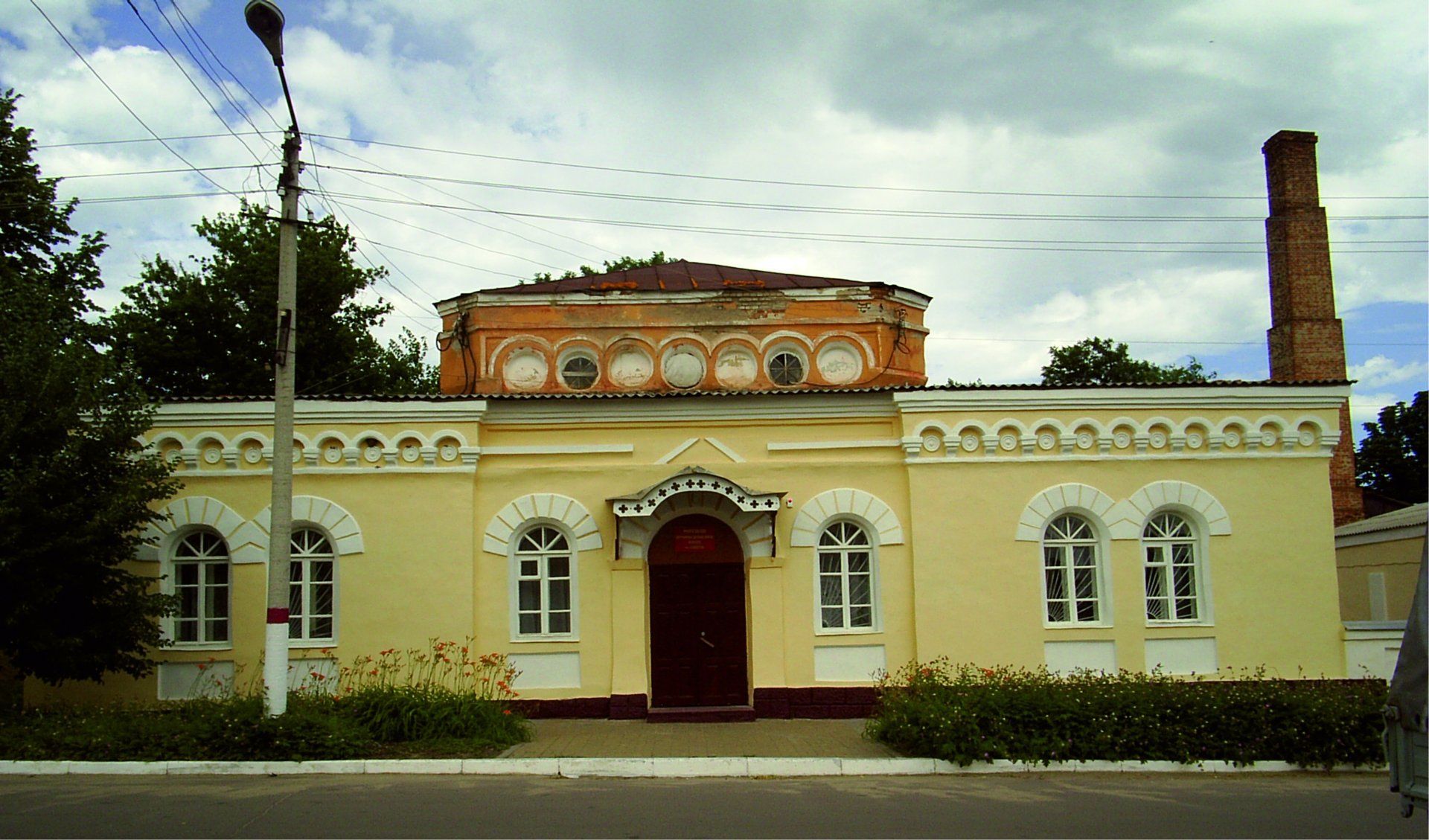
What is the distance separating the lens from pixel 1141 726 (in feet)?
37.7

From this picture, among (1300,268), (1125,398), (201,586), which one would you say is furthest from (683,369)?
(1300,268)

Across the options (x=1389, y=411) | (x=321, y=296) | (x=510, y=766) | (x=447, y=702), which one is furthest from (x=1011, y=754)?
(x=1389, y=411)

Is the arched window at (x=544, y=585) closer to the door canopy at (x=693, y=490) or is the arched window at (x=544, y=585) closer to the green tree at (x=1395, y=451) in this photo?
the door canopy at (x=693, y=490)

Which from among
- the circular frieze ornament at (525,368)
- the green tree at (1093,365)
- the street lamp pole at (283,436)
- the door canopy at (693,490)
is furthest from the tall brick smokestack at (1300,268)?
the street lamp pole at (283,436)

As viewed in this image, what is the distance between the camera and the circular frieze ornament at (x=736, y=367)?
64.7 feet

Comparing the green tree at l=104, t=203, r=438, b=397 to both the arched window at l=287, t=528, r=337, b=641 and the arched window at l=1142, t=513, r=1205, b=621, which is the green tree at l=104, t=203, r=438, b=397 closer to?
the arched window at l=287, t=528, r=337, b=641

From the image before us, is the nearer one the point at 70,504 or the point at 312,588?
the point at 70,504

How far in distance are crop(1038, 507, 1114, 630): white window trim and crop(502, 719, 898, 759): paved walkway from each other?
306 cm

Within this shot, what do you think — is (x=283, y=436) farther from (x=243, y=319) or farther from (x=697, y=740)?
(x=243, y=319)

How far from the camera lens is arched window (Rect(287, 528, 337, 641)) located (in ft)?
45.9

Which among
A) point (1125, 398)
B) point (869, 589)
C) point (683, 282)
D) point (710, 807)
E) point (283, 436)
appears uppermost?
point (683, 282)

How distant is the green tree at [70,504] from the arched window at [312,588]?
1.69m

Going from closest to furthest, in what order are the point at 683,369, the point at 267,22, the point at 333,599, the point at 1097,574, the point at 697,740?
the point at 267,22 → the point at 697,740 → the point at 333,599 → the point at 1097,574 → the point at 683,369

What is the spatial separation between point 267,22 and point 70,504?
5673 mm
